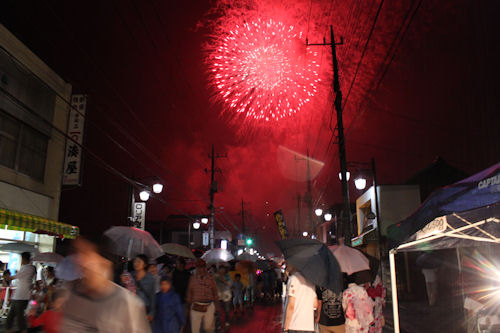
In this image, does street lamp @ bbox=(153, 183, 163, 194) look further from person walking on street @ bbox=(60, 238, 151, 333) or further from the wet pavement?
person walking on street @ bbox=(60, 238, 151, 333)

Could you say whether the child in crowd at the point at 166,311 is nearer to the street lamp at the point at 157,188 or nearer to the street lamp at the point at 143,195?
the street lamp at the point at 157,188

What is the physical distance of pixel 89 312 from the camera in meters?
2.73

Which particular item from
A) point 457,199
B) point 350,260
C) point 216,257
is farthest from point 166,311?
point 216,257

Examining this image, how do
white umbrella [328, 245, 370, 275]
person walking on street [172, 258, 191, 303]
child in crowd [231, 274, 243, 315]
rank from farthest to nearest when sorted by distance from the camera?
1. child in crowd [231, 274, 243, 315]
2. person walking on street [172, 258, 191, 303]
3. white umbrella [328, 245, 370, 275]

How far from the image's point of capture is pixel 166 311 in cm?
750

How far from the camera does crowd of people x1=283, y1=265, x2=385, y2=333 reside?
6074 mm

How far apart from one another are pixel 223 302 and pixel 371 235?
1627 centimetres

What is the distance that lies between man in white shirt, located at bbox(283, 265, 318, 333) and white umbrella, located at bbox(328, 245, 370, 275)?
2158 millimetres

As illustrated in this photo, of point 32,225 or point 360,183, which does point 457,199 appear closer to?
point 360,183

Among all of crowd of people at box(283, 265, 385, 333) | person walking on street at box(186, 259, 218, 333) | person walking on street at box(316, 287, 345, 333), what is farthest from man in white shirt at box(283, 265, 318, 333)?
person walking on street at box(186, 259, 218, 333)

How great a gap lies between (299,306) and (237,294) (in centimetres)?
1156

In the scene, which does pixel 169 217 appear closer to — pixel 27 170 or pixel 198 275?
pixel 27 170

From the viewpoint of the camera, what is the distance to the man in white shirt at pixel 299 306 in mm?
6035

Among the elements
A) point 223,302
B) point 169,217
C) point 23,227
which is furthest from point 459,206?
point 169,217
